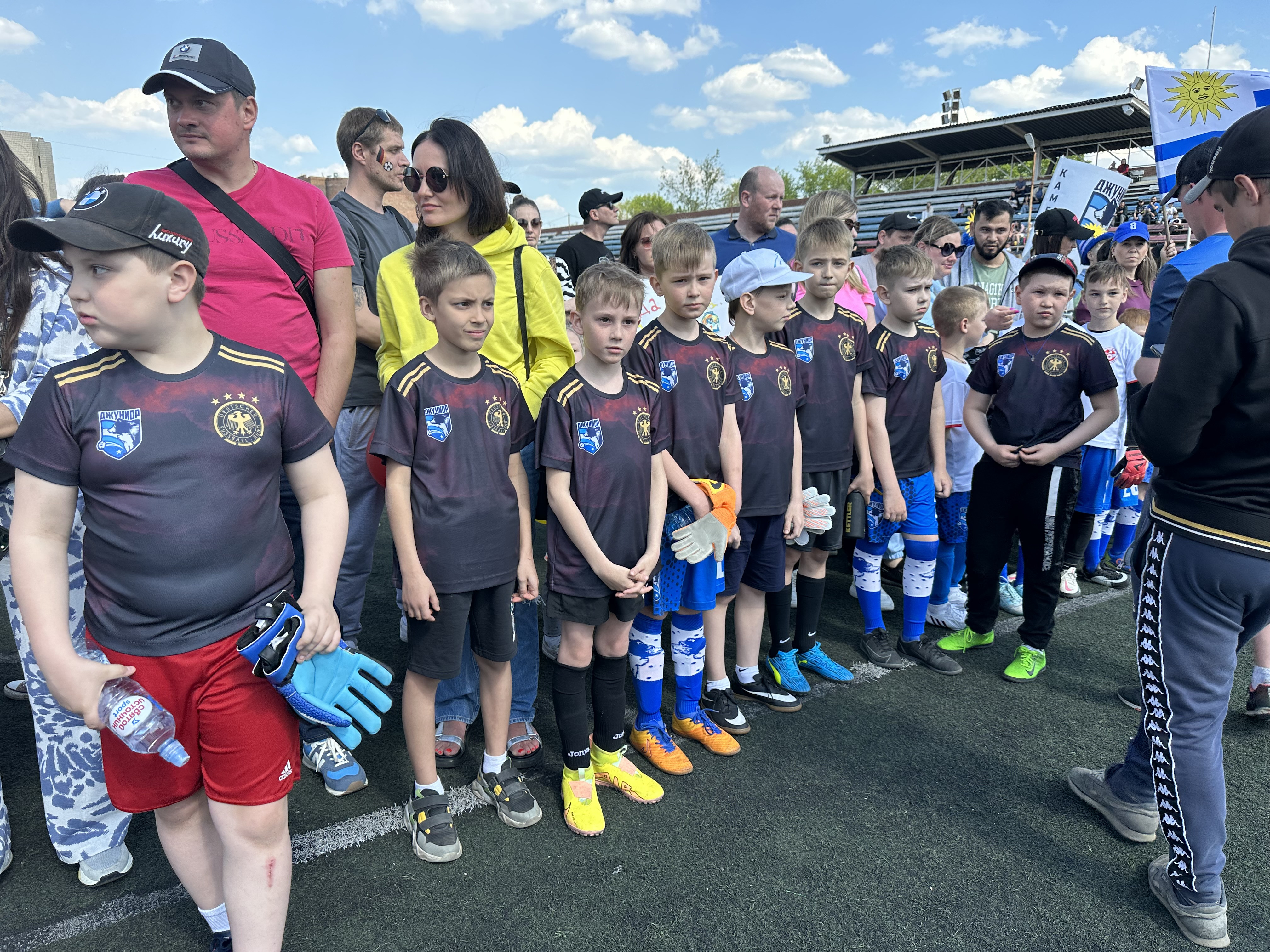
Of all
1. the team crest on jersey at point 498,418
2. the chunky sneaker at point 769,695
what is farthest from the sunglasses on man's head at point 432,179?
the chunky sneaker at point 769,695

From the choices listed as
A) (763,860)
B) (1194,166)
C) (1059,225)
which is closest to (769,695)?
(763,860)

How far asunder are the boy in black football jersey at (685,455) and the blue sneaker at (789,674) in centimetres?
54

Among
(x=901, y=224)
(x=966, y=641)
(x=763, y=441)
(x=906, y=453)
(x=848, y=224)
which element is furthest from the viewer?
(x=901, y=224)

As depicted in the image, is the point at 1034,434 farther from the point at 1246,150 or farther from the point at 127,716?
the point at 127,716

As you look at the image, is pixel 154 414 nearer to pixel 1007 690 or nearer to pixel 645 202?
pixel 1007 690

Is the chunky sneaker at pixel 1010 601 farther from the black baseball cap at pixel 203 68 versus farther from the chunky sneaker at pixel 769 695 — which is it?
the black baseball cap at pixel 203 68

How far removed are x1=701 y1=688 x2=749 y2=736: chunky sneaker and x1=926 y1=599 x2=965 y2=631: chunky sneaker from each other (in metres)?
1.47

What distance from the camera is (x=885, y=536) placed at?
12.5ft

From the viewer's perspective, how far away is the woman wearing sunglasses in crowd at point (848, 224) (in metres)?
4.37

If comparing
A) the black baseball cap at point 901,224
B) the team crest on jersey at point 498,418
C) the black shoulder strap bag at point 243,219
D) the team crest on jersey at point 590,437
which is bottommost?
the team crest on jersey at point 590,437

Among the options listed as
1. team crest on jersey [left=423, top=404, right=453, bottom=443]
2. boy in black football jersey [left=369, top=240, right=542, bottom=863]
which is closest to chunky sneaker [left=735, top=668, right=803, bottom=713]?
boy in black football jersey [left=369, top=240, right=542, bottom=863]

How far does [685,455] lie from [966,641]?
207 centimetres

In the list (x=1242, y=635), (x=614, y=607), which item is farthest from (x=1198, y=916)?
(x=614, y=607)

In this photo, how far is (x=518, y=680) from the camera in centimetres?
301
